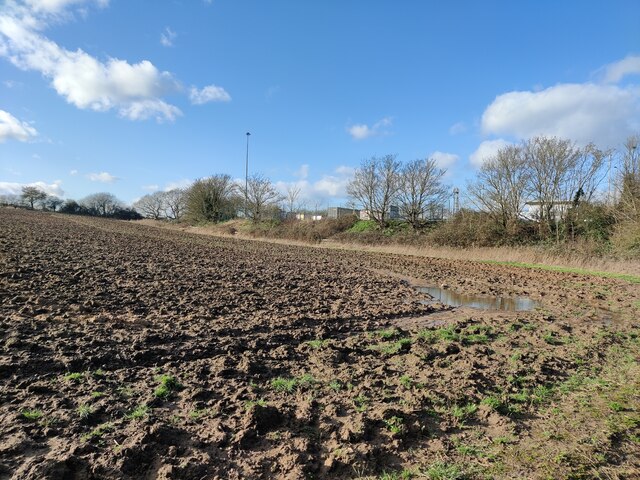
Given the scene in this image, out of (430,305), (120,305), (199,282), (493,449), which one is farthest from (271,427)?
(199,282)

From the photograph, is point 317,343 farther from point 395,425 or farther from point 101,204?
point 101,204

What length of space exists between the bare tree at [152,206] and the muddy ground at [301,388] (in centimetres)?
12425

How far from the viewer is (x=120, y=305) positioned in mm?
9875

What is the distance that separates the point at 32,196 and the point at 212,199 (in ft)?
281

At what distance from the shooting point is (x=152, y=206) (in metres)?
131

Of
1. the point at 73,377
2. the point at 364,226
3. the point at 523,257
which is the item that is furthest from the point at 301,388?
the point at 364,226

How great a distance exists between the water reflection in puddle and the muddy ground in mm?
1515

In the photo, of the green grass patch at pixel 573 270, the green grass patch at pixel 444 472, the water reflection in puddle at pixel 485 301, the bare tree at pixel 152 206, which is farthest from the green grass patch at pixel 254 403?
the bare tree at pixel 152 206

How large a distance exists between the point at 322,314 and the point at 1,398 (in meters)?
6.81

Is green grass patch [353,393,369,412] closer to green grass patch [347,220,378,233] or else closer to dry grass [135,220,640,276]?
dry grass [135,220,640,276]

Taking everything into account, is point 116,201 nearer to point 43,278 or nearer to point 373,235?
point 373,235

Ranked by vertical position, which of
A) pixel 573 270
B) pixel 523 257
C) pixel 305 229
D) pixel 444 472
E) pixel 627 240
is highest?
pixel 627 240

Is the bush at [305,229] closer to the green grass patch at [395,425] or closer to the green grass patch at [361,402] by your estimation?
the green grass patch at [361,402]

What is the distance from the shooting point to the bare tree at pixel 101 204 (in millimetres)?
127500
